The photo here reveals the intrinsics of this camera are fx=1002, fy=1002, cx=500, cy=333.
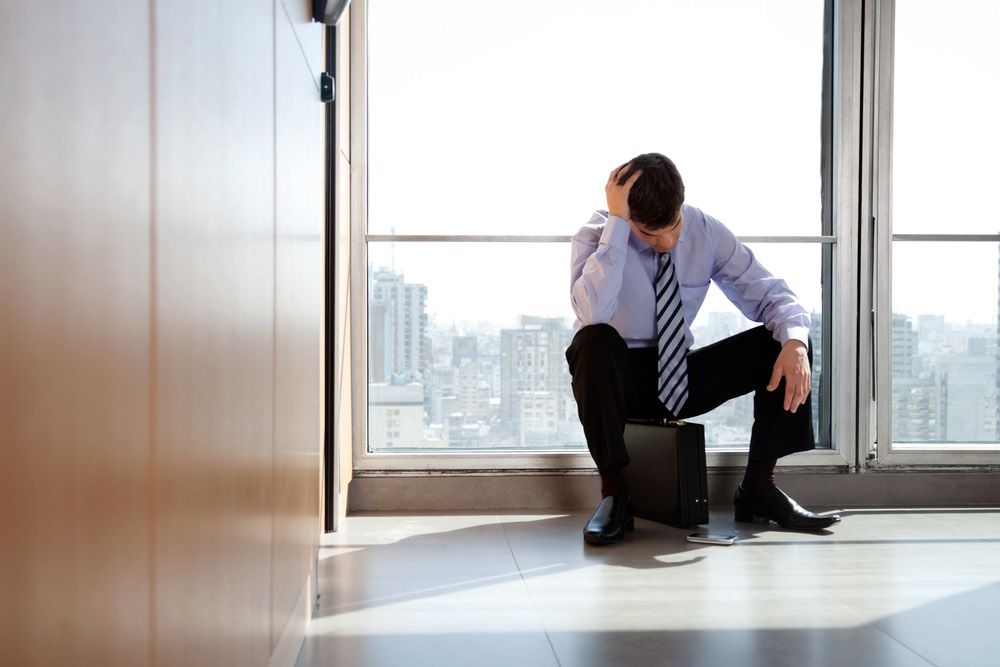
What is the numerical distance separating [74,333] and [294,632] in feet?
3.93

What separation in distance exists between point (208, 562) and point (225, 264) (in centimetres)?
26

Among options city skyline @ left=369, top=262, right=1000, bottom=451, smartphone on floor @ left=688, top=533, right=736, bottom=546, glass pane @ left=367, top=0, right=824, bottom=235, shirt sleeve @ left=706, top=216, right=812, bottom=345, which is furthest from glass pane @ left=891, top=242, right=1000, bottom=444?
smartphone on floor @ left=688, top=533, right=736, bottom=546

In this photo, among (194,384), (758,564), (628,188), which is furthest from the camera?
(628,188)

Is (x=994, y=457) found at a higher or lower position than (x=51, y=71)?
lower

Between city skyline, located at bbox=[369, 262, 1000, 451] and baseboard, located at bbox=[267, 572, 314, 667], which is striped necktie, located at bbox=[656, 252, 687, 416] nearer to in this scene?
city skyline, located at bbox=[369, 262, 1000, 451]

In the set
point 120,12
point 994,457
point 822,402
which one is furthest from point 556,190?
point 120,12

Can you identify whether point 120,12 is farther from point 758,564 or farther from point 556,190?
point 556,190

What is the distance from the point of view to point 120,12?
1.83 ft

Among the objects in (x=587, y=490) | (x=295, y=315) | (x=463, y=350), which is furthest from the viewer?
(x=463, y=350)

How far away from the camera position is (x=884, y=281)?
325 centimetres

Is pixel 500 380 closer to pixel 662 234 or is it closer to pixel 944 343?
pixel 662 234

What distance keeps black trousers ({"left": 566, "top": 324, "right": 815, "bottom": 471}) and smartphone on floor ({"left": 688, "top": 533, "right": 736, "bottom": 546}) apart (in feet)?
0.88

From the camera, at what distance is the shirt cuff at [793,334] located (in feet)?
9.08

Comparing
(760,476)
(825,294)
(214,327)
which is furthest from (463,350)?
(214,327)
